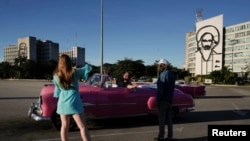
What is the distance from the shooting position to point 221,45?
128m

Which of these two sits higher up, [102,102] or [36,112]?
[102,102]

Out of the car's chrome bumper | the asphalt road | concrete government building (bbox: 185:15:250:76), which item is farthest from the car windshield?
concrete government building (bbox: 185:15:250:76)

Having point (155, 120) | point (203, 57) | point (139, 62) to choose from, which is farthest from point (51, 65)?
point (155, 120)

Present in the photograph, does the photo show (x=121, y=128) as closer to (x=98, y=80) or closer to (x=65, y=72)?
(x=98, y=80)

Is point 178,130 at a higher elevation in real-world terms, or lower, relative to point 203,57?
lower

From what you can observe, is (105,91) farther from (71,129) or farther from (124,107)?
(71,129)

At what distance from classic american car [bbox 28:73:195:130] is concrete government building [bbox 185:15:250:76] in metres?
119

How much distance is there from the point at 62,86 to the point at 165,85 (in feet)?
8.19

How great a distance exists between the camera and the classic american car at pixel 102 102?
8516 mm

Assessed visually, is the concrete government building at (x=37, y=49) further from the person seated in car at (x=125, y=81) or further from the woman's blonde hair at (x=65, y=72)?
the woman's blonde hair at (x=65, y=72)

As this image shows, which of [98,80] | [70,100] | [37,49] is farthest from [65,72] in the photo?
[37,49]

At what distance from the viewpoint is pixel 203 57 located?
134m

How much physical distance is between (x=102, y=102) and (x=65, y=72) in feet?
12.0

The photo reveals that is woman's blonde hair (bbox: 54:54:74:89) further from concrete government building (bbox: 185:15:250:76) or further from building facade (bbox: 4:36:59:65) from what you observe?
building facade (bbox: 4:36:59:65)
